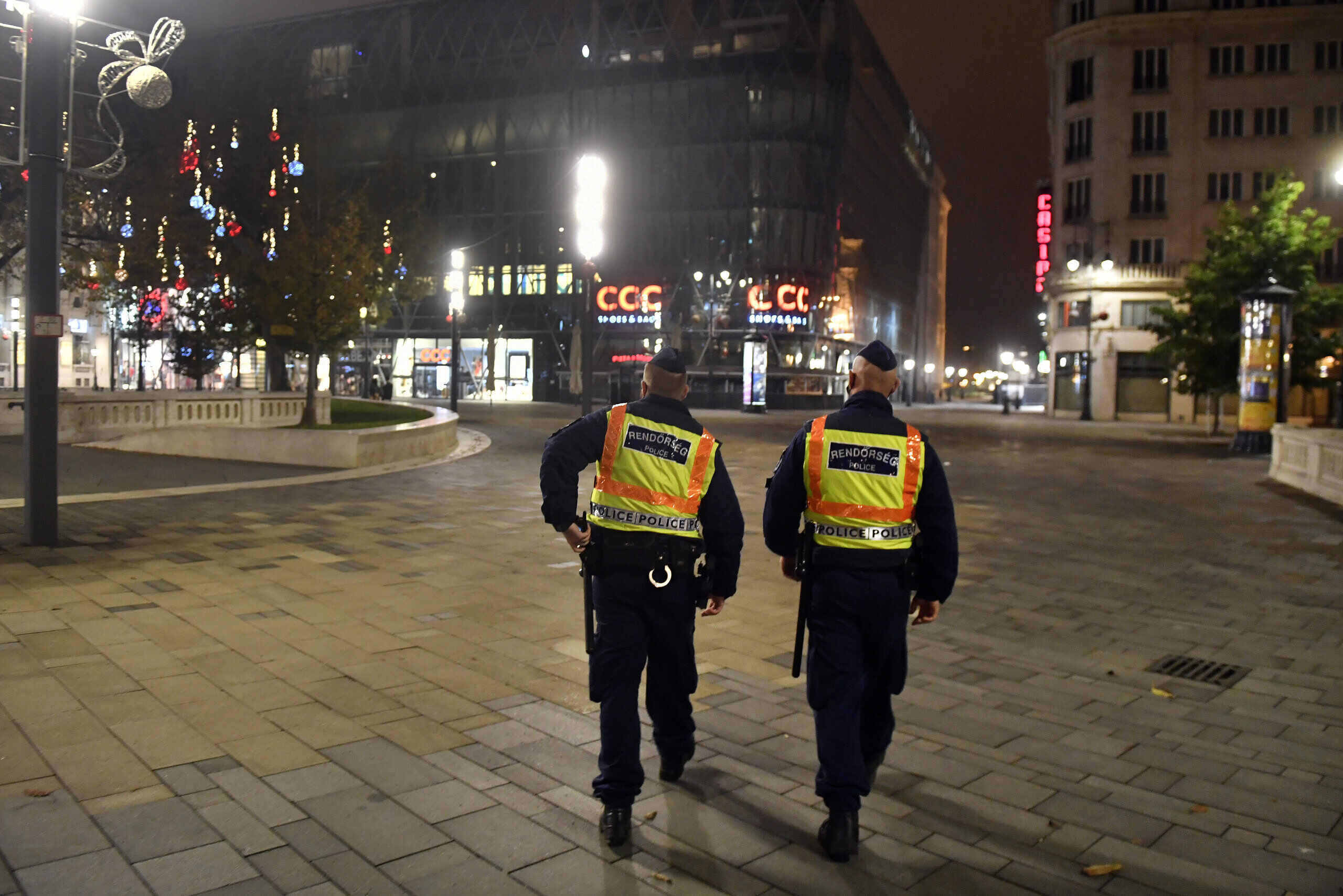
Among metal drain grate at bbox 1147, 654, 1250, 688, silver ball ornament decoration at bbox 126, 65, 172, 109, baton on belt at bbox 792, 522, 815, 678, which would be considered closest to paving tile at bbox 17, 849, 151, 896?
baton on belt at bbox 792, 522, 815, 678

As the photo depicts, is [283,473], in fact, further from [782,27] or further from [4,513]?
[782,27]

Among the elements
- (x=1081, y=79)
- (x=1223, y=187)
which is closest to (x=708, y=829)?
(x=1223, y=187)

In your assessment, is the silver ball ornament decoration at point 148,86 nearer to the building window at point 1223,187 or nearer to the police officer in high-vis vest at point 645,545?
the police officer in high-vis vest at point 645,545

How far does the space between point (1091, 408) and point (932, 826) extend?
166 ft

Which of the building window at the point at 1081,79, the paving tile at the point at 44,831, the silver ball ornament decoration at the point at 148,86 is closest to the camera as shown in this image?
the paving tile at the point at 44,831

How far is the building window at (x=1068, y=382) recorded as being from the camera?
52.8 meters

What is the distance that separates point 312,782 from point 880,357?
2872mm

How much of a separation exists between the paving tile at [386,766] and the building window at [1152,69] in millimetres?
53658

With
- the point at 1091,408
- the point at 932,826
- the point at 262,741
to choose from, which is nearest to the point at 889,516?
the point at 932,826

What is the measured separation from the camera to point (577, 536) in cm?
409

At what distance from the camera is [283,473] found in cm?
1645

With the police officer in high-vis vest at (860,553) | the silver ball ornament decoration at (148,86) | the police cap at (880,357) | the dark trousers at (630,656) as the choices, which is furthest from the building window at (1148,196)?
the dark trousers at (630,656)

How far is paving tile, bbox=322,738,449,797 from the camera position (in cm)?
436

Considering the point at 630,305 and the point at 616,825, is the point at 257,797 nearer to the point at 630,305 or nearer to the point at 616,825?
the point at 616,825
